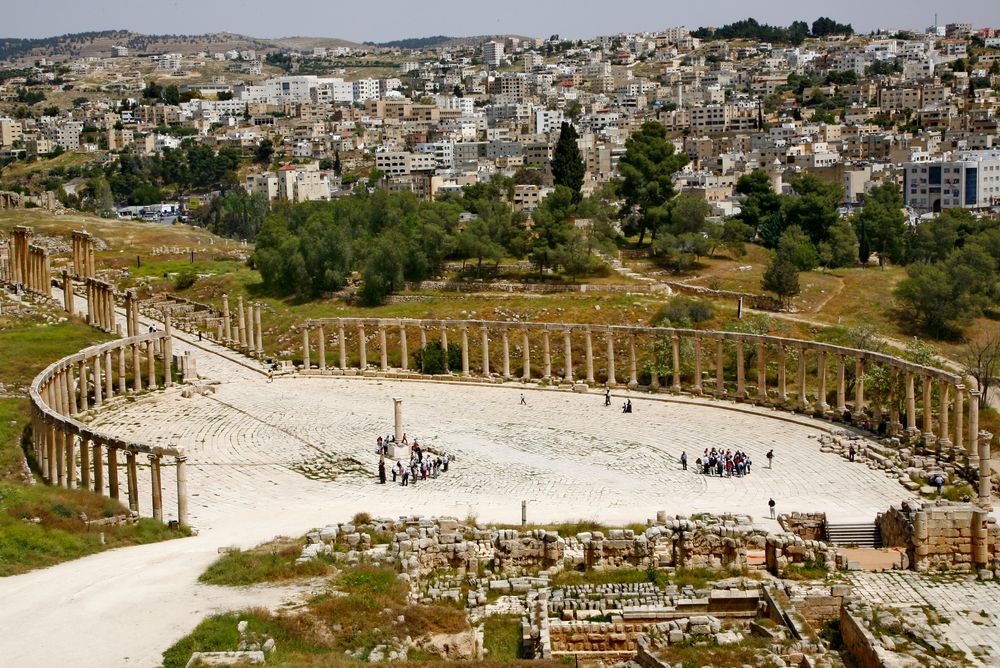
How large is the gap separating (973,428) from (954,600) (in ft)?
50.5

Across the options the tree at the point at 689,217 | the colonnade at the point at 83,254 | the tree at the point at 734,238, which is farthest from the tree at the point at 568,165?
the colonnade at the point at 83,254

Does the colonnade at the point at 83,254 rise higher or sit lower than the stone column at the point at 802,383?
higher

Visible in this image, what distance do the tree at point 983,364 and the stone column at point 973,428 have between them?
651 centimetres

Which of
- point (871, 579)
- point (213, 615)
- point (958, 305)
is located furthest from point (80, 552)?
point (958, 305)

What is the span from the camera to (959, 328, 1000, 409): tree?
5566cm

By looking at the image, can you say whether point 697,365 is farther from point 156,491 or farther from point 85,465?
point 85,465

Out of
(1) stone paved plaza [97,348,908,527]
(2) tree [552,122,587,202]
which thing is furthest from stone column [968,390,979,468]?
(2) tree [552,122,587,202]

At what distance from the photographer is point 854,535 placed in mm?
36875

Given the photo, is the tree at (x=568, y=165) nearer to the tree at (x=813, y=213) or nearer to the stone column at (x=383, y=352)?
the tree at (x=813, y=213)

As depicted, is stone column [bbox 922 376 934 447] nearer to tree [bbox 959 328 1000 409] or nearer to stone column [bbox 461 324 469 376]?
tree [bbox 959 328 1000 409]

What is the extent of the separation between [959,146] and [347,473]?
13379 centimetres

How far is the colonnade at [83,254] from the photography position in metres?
85.5

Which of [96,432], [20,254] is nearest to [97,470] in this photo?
[96,432]

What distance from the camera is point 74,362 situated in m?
55.6
